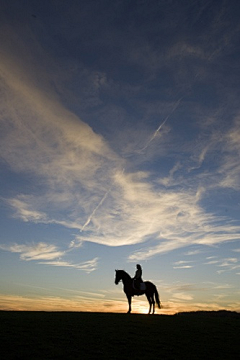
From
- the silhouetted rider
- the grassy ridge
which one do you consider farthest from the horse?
the grassy ridge

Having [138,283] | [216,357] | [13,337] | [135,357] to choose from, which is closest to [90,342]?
[135,357]

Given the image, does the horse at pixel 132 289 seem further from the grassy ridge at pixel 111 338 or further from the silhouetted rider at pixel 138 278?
the grassy ridge at pixel 111 338

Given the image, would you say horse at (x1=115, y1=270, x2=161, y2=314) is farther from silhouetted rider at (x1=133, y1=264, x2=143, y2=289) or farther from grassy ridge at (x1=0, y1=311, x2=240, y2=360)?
grassy ridge at (x1=0, y1=311, x2=240, y2=360)

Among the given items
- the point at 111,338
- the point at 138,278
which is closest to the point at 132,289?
the point at 138,278

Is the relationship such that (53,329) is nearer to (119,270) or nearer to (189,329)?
(189,329)

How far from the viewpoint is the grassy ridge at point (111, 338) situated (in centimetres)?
1182

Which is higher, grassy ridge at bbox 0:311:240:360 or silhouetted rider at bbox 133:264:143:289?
silhouetted rider at bbox 133:264:143:289

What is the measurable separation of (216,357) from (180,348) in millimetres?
1519

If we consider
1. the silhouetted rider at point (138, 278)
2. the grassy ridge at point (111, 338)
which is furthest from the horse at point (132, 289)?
the grassy ridge at point (111, 338)

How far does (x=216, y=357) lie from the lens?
40.6 feet

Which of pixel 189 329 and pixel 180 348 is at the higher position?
pixel 189 329

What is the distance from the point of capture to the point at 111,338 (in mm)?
13969

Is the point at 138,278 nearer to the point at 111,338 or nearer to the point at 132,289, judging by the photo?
the point at 132,289

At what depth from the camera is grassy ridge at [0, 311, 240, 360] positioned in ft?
38.8
